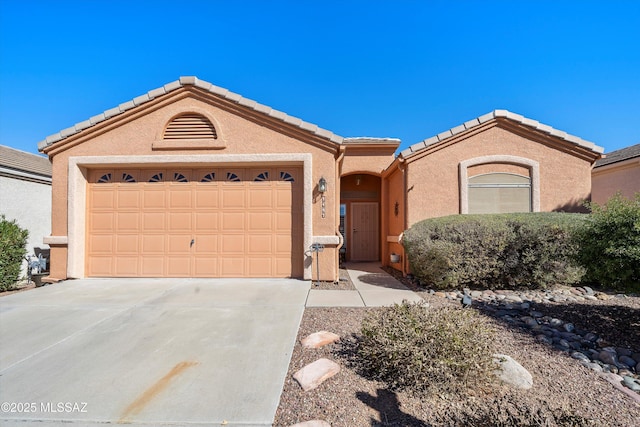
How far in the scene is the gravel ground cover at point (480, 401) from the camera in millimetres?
2312

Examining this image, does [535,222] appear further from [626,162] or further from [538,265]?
[626,162]

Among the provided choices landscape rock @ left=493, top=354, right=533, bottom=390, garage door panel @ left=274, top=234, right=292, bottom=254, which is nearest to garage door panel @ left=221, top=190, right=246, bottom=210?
garage door panel @ left=274, top=234, right=292, bottom=254

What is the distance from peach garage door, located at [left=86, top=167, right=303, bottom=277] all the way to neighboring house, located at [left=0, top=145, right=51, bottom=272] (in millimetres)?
4631

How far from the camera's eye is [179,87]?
24.8ft

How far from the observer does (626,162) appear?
434 inches

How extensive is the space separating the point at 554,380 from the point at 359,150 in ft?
31.5

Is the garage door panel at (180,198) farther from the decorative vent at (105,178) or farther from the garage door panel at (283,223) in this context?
the garage door panel at (283,223)

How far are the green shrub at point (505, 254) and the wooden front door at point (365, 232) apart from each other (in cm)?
566

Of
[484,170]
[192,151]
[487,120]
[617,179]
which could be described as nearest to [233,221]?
[192,151]

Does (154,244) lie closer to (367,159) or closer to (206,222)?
(206,222)

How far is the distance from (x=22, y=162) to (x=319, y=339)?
13.9 m

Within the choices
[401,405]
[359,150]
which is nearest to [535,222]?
[401,405]

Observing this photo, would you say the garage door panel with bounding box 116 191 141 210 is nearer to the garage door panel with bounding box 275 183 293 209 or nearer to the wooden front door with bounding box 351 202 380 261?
the garage door panel with bounding box 275 183 293 209

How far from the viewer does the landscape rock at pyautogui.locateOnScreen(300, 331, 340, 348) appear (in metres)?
3.67
